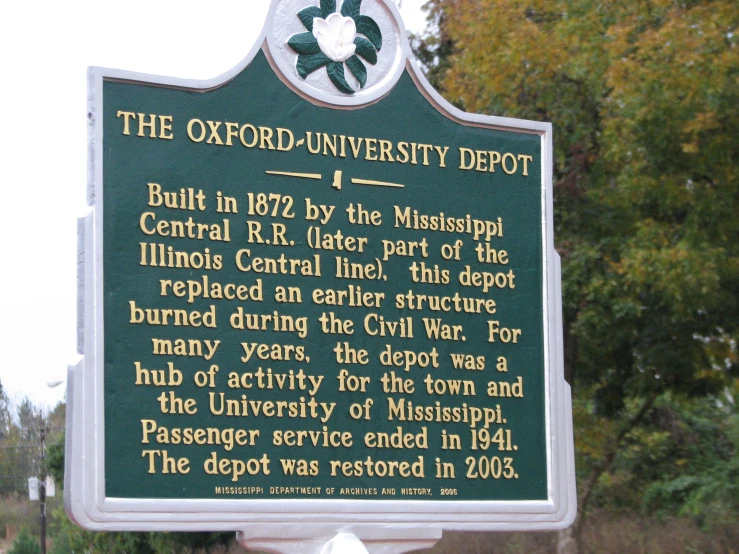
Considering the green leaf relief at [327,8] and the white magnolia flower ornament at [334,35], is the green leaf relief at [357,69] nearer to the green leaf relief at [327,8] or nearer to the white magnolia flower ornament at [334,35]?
the white magnolia flower ornament at [334,35]

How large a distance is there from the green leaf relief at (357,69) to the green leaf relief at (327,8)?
11.3 inches

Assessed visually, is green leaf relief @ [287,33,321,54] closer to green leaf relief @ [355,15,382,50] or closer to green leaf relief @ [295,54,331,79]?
green leaf relief @ [295,54,331,79]

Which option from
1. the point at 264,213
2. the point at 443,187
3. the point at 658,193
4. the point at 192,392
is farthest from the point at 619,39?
the point at 192,392

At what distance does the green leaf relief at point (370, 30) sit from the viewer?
6.38 meters

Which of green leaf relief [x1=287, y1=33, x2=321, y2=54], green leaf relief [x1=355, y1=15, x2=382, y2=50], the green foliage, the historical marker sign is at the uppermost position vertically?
green leaf relief [x1=355, y1=15, x2=382, y2=50]

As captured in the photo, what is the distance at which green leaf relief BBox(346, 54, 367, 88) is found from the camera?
249 inches

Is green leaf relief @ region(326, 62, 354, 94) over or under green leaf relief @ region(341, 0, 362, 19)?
under

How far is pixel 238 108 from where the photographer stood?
19.7 feet

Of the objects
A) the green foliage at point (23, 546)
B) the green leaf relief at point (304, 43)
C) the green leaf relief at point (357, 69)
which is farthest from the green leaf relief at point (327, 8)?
the green foliage at point (23, 546)

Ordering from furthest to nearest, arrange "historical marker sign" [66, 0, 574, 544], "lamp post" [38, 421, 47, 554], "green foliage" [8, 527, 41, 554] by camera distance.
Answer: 1. "lamp post" [38, 421, 47, 554]
2. "green foliage" [8, 527, 41, 554]
3. "historical marker sign" [66, 0, 574, 544]

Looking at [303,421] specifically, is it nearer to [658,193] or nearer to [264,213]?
[264,213]

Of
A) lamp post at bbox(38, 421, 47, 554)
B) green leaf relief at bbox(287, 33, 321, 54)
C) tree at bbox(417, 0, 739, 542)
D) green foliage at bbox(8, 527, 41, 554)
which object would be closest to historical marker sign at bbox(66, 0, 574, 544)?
green leaf relief at bbox(287, 33, 321, 54)

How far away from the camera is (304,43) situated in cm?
621

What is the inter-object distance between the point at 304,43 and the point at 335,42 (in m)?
0.19
